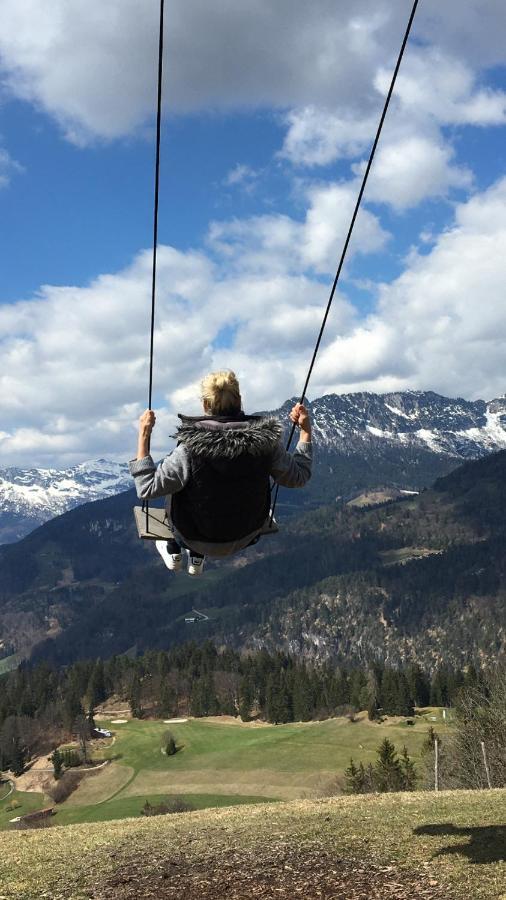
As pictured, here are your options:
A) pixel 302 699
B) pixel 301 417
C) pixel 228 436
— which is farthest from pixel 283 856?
pixel 302 699

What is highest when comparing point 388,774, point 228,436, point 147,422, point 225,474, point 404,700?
point 147,422

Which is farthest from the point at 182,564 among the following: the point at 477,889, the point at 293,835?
the point at 293,835

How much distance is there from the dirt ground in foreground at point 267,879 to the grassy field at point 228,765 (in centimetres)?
9319

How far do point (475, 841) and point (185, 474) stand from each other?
49.0 feet

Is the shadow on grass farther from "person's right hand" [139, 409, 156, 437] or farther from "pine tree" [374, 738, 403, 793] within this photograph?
"pine tree" [374, 738, 403, 793]

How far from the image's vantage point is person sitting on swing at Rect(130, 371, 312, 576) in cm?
809

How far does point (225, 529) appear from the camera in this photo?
8.77 m

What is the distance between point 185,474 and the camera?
27.0 feet

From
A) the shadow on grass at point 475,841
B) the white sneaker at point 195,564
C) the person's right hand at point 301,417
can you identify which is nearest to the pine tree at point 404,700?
the shadow on grass at point 475,841

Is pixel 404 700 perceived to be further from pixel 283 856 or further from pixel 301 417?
pixel 301 417

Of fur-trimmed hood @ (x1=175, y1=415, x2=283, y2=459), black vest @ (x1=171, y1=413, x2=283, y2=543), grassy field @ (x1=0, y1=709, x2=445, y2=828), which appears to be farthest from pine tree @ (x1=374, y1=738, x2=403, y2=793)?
fur-trimmed hood @ (x1=175, y1=415, x2=283, y2=459)

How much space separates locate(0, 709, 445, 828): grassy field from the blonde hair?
10626 cm

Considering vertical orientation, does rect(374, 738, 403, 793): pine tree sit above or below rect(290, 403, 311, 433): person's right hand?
below

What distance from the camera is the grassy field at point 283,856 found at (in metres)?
15.1
